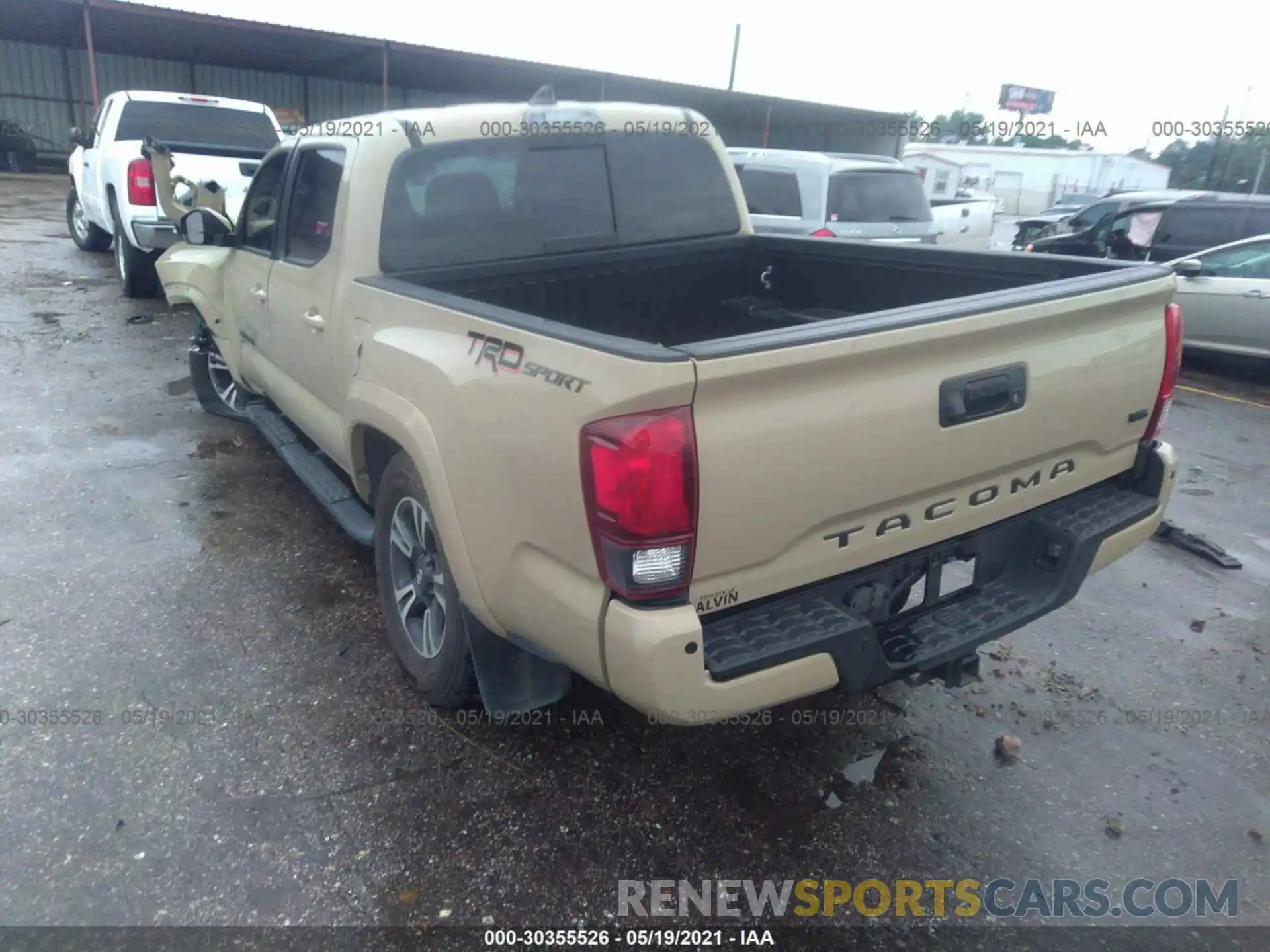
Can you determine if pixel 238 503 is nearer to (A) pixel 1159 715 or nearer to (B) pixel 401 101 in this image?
(A) pixel 1159 715

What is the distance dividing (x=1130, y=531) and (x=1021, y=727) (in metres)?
0.83

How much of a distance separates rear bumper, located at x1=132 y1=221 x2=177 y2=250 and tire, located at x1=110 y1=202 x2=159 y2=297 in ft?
2.35

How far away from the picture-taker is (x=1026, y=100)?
2923 inches

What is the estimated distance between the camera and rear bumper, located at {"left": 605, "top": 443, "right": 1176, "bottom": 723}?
2.14 meters

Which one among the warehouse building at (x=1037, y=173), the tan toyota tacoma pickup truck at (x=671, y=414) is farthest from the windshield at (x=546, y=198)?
the warehouse building at (x=1037, y=173)

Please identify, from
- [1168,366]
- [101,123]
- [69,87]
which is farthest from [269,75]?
[1168,366]

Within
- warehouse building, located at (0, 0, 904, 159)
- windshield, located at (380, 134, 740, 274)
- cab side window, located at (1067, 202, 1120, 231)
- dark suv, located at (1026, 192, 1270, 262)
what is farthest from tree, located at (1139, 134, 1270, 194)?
windshield, located at (380, 134, 740, 274)

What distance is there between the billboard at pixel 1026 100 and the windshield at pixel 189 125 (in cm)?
7550

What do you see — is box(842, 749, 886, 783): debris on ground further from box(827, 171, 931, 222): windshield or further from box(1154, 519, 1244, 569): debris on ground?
box(827, 171, 931, 222): windshield

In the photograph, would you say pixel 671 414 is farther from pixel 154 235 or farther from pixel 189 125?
pixel 189 125

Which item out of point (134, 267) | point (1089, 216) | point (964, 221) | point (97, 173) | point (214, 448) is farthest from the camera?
point (1089, 216)

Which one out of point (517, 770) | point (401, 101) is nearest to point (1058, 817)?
point (517, 770)

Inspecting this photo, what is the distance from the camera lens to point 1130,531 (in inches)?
116

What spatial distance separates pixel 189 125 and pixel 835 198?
7.04 metres
